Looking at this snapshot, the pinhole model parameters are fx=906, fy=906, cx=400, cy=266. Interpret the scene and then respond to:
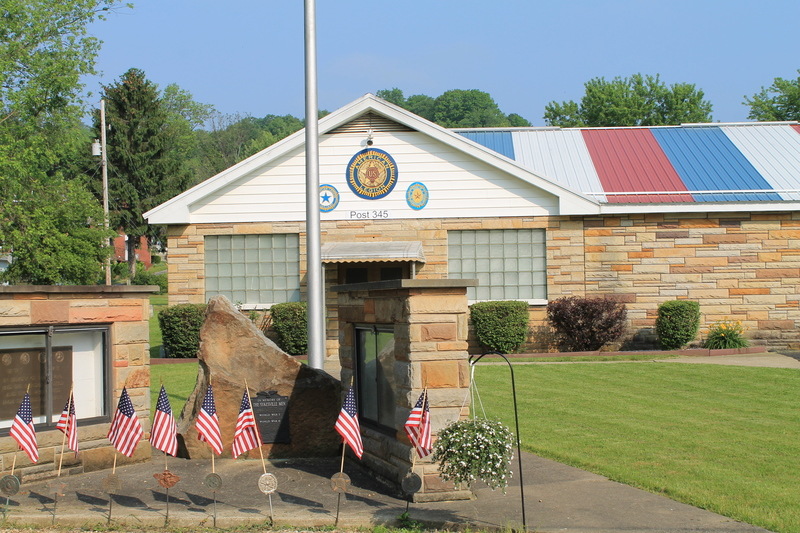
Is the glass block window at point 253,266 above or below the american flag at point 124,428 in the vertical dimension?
above

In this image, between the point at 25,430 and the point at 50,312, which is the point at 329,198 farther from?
the point at 25,430

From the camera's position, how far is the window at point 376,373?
29.1 feet

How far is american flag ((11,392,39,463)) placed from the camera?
8406 millimetres

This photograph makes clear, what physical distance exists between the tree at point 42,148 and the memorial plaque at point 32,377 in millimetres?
18871

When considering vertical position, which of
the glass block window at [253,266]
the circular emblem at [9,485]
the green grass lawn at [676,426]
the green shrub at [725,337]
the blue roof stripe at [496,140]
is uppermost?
the blue roof stripe at [496,140]

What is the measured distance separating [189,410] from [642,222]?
43.8 ft

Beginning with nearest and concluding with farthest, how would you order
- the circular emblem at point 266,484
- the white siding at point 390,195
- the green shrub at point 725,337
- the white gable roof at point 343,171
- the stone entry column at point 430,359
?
1. the circular emblem at point 266,484
2. the stone entry column at point 430,359
3. the green shrub at point 725,337
4. the white gable roof at point 343,171
5. the white siding at point 390,195

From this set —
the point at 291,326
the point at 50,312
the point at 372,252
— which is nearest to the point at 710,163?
the point at 372,252

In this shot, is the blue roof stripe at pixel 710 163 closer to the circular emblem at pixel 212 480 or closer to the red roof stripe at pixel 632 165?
the red roof stripe at pixel 632 165

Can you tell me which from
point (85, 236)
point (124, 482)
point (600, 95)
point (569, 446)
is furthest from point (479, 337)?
point (600, 95)

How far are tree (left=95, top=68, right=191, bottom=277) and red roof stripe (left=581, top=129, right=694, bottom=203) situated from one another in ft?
111

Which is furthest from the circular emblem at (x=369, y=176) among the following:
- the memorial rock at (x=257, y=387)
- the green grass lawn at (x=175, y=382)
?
the memorial rock at (x=257, y=387)

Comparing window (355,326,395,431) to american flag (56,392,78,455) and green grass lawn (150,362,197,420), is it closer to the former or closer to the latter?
american flag (56,392,78,455)

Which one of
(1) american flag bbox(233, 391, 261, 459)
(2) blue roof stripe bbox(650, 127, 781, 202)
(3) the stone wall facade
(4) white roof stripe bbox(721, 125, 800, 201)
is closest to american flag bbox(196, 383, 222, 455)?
(1) american flag bbox(233, 391, 261, 459)
